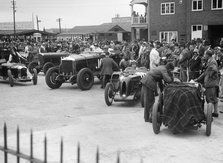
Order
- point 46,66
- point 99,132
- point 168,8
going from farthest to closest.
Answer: point 168,8 < point 46,66 < point 99,132

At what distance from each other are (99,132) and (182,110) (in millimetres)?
1857

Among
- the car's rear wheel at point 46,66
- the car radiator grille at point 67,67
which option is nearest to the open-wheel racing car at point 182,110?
the car radiator grille at point 67,67

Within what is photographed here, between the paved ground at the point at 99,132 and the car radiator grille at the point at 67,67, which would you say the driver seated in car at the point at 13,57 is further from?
the paved ground at the point at 99,132

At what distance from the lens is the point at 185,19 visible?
34938 millimetres

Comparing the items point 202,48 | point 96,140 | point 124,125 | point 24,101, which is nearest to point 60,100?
point 24,101

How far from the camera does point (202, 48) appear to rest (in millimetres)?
14242

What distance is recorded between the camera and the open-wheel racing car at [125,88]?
11102mm

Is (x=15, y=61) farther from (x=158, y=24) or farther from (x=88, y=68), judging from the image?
(x=158, y=24)

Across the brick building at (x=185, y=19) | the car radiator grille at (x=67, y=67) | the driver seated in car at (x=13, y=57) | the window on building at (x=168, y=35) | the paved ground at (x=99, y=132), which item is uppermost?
the brick building at (x=185, y=19)

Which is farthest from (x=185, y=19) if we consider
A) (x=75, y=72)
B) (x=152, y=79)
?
(x=152, y=79)

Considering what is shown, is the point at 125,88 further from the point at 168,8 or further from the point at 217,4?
the point at 168,8

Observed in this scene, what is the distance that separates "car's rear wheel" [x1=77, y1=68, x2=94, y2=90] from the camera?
13977mm

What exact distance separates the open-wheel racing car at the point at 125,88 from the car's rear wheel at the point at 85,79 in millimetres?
2600

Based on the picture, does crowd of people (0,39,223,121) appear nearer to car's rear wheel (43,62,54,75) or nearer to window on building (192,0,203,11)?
car's rear wheel (43,62,54,75)
